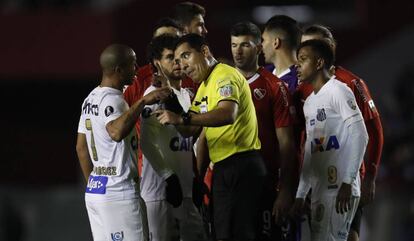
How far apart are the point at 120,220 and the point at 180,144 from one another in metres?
1.06

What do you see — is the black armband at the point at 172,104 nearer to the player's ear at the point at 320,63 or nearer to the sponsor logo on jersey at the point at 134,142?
the sponsor logo on jersey at the point at 134,142

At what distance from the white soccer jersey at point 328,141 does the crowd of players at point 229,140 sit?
0.01 meters

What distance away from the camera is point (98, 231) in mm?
8750

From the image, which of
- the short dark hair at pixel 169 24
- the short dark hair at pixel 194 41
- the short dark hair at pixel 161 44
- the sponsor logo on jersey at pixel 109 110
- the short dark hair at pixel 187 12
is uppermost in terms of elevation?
the short dark hair at pixel 187 12

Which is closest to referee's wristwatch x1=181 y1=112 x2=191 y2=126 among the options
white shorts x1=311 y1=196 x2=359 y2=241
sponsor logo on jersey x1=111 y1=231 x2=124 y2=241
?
sponsor logo on jersey x1=111 y1=231 x2=124 y2=241

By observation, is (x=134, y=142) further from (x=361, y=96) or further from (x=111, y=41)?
(x=111, y=41)

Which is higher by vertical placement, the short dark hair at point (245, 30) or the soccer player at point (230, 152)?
the short dark hair at point (245, 30)

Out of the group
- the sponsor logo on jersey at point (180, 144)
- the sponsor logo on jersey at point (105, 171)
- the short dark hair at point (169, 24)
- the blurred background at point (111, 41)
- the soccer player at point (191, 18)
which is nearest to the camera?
the sponsor logo on jersey at point (105, 171)

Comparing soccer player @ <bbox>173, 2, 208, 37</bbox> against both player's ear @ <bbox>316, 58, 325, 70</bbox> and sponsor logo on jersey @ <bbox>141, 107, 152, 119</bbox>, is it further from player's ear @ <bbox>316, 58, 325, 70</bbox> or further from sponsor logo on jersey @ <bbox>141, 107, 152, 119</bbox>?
player's ear @ <bbox>316, 58, 325, 70</bbox>

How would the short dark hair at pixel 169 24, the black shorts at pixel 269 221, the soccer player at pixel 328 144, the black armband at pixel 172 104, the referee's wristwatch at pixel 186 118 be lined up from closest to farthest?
the referee's wristwatch at pixel 186 118, the black armband at pixel 172 104, the black shorts at pixel 269 221, the soccer player at pixel 328 144, the short dark hair at pixel 169 24

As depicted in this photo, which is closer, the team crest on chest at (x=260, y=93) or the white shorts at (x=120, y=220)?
the white shorts at (x=120, y=220)

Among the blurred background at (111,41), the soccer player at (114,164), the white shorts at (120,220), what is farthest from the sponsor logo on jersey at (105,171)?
the blurred background at (111,41)

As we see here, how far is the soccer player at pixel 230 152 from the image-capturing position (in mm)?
8586

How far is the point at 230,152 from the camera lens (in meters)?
8.65
